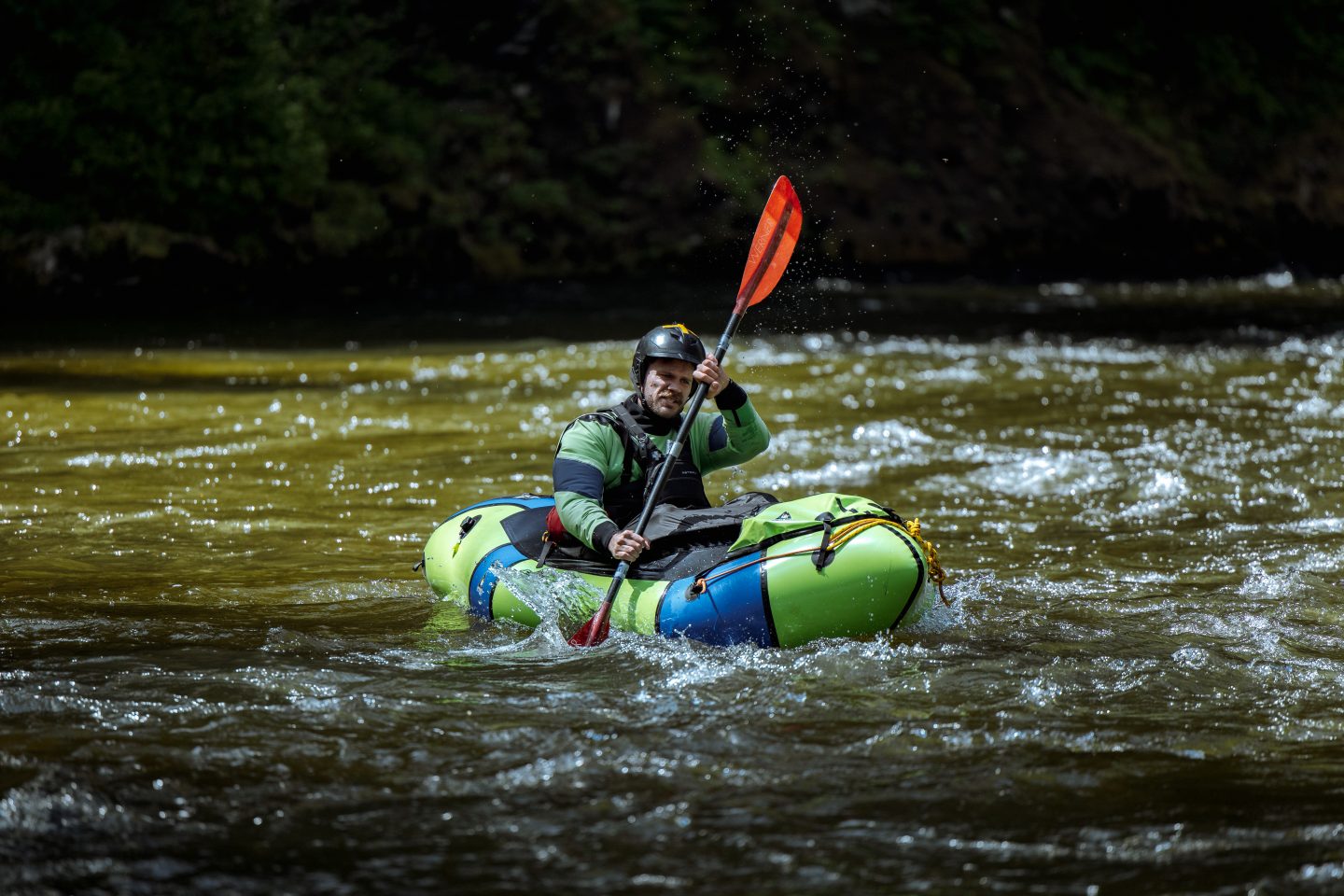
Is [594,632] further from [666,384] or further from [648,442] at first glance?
[666,384]

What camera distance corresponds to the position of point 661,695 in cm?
389

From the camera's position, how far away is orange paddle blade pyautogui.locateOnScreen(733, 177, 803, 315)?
590cm

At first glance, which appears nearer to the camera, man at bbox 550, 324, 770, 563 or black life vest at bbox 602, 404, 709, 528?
man at bbox 550, 324, 770, 563

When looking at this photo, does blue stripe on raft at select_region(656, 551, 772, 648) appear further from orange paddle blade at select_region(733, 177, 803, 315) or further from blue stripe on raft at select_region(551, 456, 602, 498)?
orange paddle blade at select_region(733, 177, 803, 315)

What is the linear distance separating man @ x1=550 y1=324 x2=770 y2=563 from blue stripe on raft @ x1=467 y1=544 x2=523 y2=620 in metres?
0.19

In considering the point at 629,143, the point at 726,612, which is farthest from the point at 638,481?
the point at 629,143

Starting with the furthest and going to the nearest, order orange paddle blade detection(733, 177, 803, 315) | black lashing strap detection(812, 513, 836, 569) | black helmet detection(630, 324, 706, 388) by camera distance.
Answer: orange paddle blade detection(733, 177, 803, 315) < black helmet detection(630, 324, 706, 388) < black lashing strap detection(812, 513, 836, 569)

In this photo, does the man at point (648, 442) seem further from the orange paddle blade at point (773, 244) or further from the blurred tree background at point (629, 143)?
the blurred tree background at point (629, 143)

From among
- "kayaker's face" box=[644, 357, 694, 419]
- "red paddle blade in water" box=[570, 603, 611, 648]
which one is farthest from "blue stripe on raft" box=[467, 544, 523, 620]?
"kayaker's face" box=[644, 357, 694, 419]

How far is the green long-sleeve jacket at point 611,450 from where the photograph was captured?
4652mm

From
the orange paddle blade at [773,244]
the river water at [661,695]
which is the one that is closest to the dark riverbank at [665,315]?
the river water at [661,695]

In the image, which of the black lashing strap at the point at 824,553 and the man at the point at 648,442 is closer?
the black lashing strap at the point at 824,553

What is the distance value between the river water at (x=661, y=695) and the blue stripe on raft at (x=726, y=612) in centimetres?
6

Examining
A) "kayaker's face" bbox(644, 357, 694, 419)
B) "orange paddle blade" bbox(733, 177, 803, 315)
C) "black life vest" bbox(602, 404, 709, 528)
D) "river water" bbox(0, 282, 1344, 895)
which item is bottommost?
"river water" bbox(0, 282, 1344, 895)
